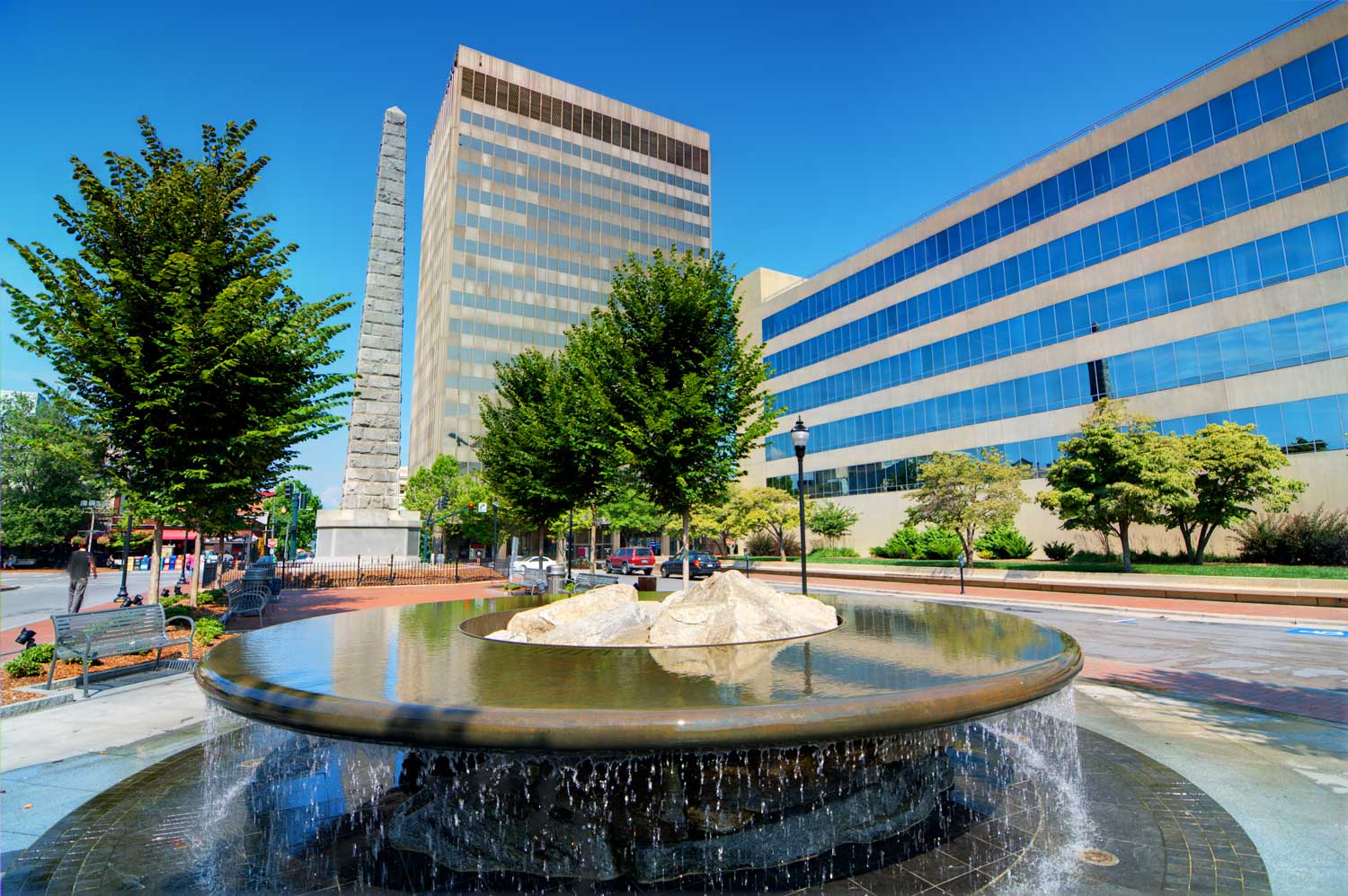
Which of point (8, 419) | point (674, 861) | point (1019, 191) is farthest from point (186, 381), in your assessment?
point (8, 419)

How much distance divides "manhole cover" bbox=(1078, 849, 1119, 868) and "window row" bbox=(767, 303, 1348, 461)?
15.2 m

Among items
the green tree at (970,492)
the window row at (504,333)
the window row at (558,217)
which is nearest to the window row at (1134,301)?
the green tree at (970,492)

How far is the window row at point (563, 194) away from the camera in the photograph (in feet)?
224

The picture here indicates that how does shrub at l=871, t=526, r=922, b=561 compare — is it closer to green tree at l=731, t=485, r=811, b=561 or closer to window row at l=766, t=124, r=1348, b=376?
green tree at l=731, t=485, r=811, b=561

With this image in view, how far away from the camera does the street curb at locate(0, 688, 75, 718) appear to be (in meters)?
6.98

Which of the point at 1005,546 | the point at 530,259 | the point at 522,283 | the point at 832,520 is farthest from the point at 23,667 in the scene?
the point at 530,259

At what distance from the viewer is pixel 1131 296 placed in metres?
32.3

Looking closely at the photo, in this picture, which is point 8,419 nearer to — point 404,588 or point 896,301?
point 404,588

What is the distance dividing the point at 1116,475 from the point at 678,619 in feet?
83.9

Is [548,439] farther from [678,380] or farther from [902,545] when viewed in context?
[902,545]

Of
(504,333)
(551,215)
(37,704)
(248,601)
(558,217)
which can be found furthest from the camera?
(558,217)

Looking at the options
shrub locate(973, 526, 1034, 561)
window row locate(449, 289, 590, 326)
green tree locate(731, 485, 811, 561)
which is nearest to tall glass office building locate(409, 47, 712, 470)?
window row locate(449, 289, 590, 326)

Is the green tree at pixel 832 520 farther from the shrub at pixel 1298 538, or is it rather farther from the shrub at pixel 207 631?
the shrub at pixel 207 631

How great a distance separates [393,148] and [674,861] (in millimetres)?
37860
